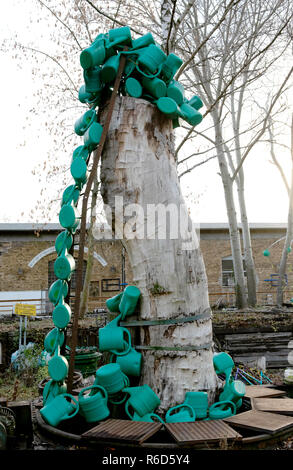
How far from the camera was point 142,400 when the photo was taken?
6.72ft

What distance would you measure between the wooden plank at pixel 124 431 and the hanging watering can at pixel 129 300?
581 millimetres

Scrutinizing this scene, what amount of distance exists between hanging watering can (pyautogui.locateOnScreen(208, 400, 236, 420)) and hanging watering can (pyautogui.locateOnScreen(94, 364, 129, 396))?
493mm

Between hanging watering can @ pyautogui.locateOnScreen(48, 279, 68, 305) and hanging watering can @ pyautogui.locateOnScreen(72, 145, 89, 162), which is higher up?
hanging watering can @ pyautogui.locateOnScreen(72, 145, 89, 162)

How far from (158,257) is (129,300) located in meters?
0.30

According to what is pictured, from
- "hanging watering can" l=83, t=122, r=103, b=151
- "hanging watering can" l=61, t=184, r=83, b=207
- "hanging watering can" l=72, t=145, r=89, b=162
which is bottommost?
"hanging watering can" l=61, t=184, r=83, b=207

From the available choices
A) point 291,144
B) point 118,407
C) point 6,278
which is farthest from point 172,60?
point 6,278

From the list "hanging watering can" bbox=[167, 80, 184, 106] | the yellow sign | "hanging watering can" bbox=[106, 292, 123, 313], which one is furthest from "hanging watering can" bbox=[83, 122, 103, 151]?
the yellow sign

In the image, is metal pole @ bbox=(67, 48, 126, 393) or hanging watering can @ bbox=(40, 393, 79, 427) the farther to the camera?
metal pole @ bbox=(67, 48, 126, 393)

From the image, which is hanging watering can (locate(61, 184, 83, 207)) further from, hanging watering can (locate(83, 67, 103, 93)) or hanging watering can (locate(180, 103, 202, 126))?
hanging watering can (locate(180, 103, 202, 126))

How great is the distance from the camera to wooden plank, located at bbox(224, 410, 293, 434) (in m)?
1.81

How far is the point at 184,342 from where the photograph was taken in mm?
2143

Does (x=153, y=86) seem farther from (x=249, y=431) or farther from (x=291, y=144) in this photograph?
(x=291, y=144)

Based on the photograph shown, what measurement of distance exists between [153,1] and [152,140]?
18.7 ft

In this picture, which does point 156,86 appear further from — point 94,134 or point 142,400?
point 142,400
